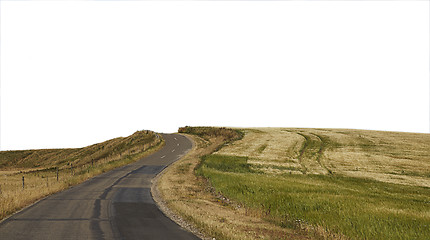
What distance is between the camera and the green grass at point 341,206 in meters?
12.6

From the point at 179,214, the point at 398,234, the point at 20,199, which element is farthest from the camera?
the point at 20,199

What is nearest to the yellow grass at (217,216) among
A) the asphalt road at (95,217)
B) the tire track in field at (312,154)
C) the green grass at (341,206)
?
the green grass at (341,206)

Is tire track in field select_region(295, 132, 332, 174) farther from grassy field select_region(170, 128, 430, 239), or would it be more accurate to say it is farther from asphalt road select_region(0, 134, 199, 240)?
asphalt road select_region(0, 134, 199, 240)

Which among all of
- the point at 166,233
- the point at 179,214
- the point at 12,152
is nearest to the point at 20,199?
the point at 179,214

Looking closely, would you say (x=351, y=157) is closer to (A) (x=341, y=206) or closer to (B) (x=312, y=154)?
(B) (x=312, y=154)

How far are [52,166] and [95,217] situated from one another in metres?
47.4

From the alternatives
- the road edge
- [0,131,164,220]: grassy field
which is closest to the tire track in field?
the road edge

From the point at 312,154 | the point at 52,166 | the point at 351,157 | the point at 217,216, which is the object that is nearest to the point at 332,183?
Answer: the point at 351,157

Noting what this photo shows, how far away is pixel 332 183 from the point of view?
27.1m

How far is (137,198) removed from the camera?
20.4m

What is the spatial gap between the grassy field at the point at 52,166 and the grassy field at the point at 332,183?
12.6 m

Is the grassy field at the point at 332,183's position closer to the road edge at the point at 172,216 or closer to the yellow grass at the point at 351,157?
the yellow grass at the point at 351,157

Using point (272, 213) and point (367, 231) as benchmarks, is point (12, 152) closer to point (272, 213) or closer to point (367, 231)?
point (272, 213)

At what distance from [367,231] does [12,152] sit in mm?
94491
